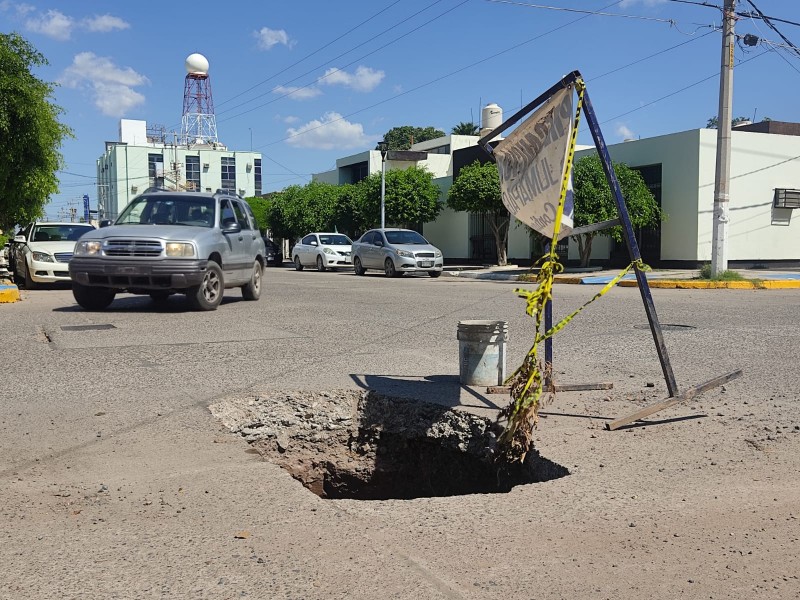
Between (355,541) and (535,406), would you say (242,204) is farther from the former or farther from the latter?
(355,541)

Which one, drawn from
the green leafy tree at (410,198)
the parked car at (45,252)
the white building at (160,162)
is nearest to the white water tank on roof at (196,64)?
the white building at (160,162)

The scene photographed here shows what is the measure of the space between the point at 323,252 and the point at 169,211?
65.4ft

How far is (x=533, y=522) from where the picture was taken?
138 inches

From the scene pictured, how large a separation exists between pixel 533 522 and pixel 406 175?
114 ft

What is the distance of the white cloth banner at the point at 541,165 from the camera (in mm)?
4891

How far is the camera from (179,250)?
36.0 feet

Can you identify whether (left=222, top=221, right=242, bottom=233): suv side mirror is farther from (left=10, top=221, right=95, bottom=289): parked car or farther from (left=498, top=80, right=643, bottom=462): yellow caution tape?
(left=498, top=80, right=643, bottom=462): yellow caution tape

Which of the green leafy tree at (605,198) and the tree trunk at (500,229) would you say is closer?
the green leafy tree at (605,198)

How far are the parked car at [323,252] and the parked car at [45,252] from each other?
14235 millimetres

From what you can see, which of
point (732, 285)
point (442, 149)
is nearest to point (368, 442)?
point (732, 285)

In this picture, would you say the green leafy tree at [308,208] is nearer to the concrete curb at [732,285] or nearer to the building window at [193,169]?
the concrete curb at [732,285]

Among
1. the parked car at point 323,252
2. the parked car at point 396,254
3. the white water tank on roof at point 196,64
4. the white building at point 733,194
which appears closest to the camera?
the white building at point 733,194

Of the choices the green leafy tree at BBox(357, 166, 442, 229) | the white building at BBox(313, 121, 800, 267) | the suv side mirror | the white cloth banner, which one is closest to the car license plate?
the suv side mirror

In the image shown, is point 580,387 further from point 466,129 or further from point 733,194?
point 466,129
